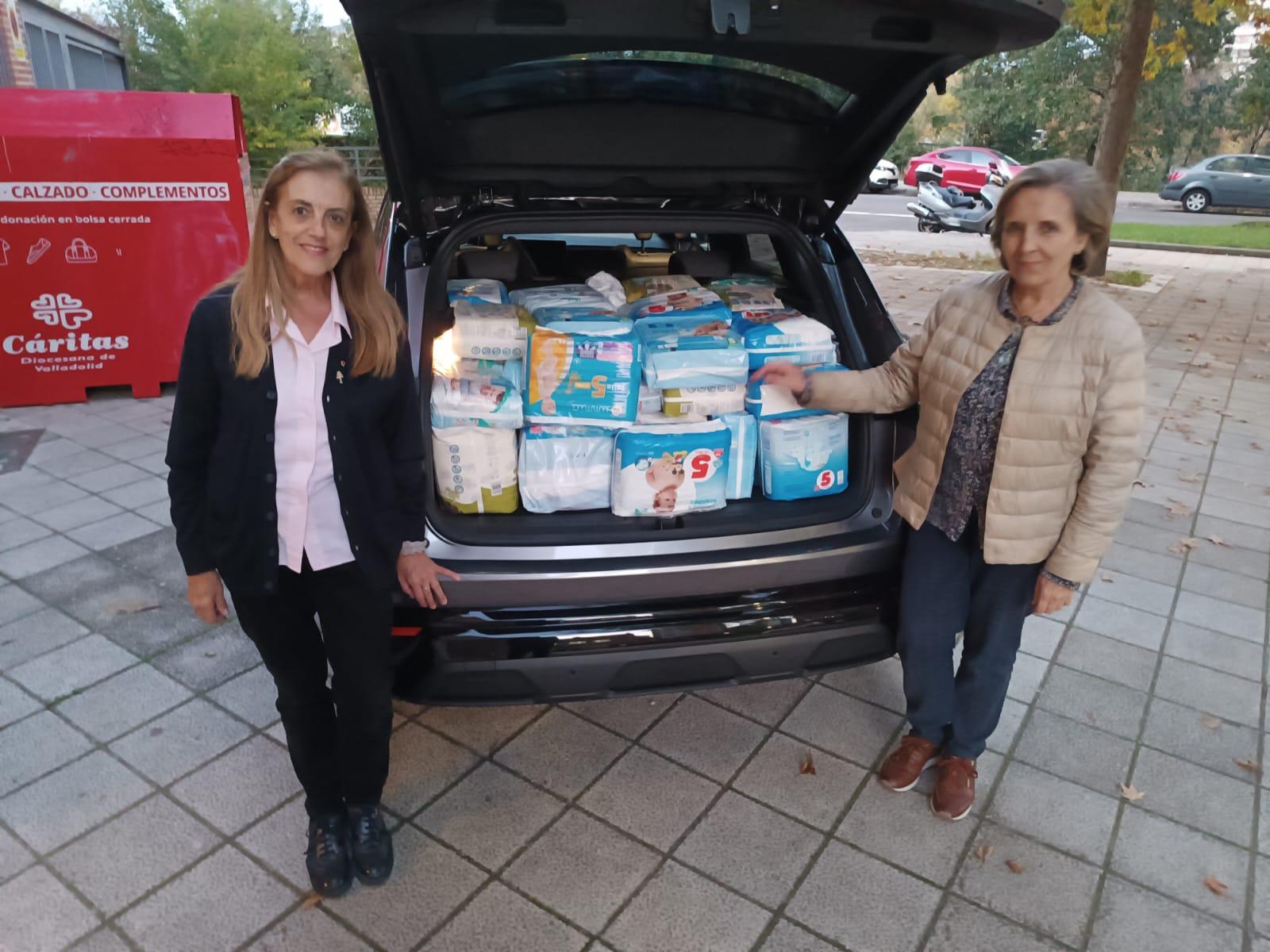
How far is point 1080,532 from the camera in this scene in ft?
7.03

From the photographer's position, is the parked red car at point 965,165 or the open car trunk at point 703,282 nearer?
the open car trunk at point 703,282

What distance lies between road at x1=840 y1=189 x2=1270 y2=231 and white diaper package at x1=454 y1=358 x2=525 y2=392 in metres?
15.2

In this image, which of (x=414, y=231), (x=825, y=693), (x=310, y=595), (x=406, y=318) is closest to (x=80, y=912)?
(x=310, y=595)

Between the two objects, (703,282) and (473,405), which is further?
(703,282)

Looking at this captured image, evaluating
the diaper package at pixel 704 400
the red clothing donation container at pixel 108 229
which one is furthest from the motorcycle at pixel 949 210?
the diaper package at pixel 704 400

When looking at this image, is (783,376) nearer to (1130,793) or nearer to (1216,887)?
(1130,793)

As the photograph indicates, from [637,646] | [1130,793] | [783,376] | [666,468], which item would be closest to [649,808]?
[637,646]

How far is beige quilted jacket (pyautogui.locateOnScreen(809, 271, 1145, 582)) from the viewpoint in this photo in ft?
6.70

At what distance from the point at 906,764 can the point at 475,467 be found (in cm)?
144

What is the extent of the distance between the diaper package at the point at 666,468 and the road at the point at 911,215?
1524 centimetres

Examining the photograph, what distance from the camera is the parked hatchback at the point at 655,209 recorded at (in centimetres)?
207

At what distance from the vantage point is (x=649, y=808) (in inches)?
96.3

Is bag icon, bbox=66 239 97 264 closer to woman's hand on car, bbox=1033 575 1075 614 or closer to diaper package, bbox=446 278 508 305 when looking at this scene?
diaper package, bbox=446 278 508 305

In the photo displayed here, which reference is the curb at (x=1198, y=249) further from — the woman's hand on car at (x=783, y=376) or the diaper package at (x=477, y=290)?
the diaper package at (x=477, y=290)
